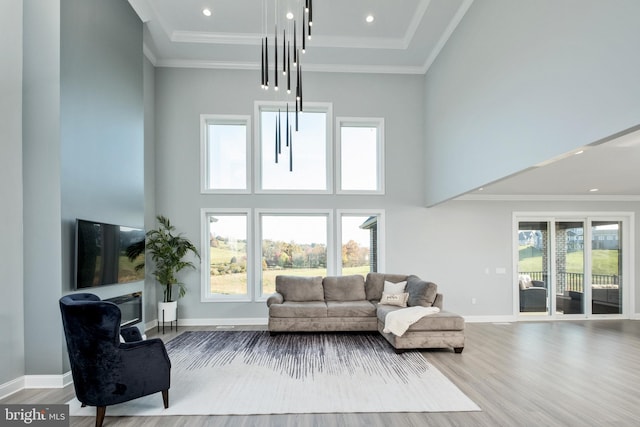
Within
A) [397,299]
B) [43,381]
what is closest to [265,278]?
[397,299]

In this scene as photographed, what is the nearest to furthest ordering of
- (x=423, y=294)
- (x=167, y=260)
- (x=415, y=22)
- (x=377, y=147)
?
(x=423, y=294) → (x=415, y=22) → (x=167, y=260) → (x=377, y=147)

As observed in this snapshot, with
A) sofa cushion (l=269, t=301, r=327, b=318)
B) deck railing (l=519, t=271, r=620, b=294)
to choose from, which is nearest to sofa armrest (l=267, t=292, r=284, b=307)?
sofa cushion (l=269, t=301, r=327, b=318)

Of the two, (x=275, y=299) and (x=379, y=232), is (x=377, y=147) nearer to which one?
(x=379, y=232)

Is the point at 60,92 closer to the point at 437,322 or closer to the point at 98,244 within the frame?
the point at 98,244

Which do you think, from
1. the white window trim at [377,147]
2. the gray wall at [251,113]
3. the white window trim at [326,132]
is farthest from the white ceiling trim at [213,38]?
the white window trim at [377,147]

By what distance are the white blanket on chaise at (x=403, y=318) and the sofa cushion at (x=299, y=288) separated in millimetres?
1693

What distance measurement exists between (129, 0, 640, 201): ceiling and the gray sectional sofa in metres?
2.05

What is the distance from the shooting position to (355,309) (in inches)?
221

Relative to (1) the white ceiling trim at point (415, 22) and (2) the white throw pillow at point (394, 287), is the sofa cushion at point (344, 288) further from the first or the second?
(1) the white ceiling trim at point (415, 22)

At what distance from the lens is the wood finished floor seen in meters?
2.84

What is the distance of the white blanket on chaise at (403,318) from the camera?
15.1ft

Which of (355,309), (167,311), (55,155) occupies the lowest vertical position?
(167,311)

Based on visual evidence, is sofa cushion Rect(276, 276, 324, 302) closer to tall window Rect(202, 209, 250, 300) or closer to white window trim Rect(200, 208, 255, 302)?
white window trim Rect(200, 208, 255, 302)

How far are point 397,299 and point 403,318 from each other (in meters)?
0.96
